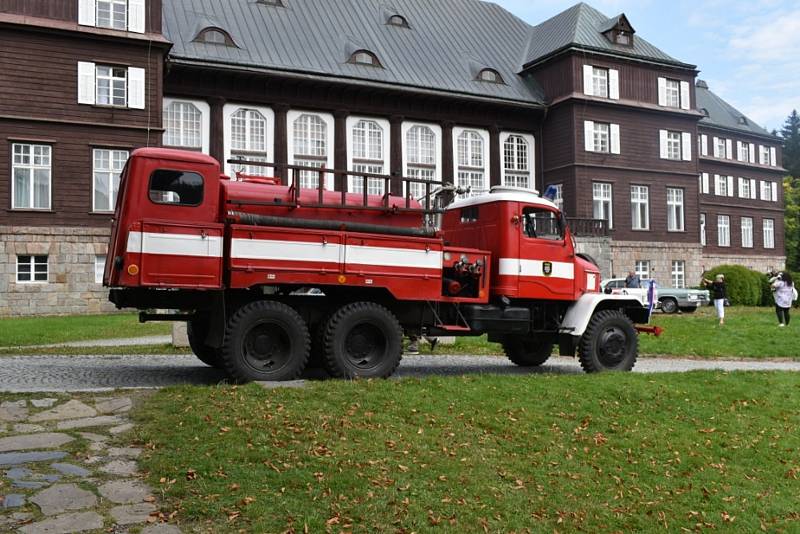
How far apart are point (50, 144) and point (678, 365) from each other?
76.5 ft

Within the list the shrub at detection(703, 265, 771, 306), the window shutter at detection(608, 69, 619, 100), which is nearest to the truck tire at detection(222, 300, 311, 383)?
the shrub at detection(703, 265, 771, 306)

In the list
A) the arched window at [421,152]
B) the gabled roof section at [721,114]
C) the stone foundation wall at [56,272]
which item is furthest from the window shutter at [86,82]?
the gabled roof section at [721,114]

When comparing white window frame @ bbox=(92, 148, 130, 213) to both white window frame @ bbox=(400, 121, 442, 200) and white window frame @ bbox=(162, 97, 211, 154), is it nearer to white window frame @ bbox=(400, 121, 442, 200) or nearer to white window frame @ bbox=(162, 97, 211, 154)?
white window frame @ bbox=(162, 97, 211, 154)

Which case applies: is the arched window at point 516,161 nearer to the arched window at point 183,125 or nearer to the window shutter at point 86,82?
the arched window at point 183,125

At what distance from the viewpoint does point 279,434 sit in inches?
266

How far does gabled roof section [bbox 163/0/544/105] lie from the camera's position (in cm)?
3406

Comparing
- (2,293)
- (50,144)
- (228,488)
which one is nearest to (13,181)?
(50,144)

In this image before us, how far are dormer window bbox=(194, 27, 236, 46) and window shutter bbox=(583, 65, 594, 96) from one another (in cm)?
1811

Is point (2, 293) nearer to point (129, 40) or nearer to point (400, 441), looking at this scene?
point (129, 40)

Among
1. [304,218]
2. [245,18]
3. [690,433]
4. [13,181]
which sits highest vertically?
[245,18]

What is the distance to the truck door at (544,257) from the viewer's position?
11750mm

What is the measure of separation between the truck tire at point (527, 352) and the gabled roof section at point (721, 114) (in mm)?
52206

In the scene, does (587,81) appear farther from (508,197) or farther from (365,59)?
(508,197)

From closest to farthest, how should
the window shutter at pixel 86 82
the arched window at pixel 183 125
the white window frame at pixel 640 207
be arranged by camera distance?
1. the window shutter at pixel 86 82
2. the arched window at pixel 183 125
3. the white window frame at pixel 640 207
